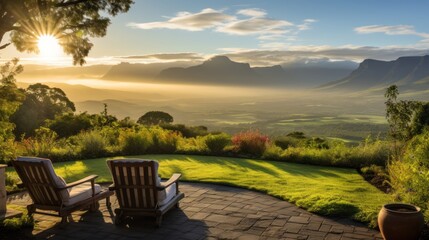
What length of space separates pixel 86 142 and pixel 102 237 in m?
10.1

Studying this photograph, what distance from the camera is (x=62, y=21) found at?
11406mm

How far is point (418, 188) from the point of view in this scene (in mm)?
6516

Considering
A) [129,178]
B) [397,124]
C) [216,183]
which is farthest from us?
[397,124]

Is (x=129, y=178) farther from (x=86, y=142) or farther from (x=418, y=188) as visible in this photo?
(x=86, y=142)

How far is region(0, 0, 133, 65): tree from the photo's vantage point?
31.7ft

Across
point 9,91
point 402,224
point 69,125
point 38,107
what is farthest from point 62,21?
point 38,107

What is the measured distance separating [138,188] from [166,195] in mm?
597

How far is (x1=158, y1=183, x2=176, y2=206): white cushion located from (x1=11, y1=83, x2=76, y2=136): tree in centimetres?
2792

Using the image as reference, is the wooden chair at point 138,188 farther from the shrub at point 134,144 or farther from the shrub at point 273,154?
the shrub at point 134,144

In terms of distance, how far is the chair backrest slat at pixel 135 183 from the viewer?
6594mm

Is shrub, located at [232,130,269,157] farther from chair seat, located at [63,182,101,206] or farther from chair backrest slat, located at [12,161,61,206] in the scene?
chair backrest slat, located at [12,161,61,206]

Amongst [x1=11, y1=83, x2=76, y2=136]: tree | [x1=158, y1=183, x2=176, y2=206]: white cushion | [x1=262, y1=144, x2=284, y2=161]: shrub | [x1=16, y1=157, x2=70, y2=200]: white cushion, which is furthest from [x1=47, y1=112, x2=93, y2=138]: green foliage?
[x1=16, y1=157, x2=70, y2=200]: white cushion

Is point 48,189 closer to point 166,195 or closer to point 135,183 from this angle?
point 135,183

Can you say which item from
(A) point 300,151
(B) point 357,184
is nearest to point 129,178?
(B) point 357,184
